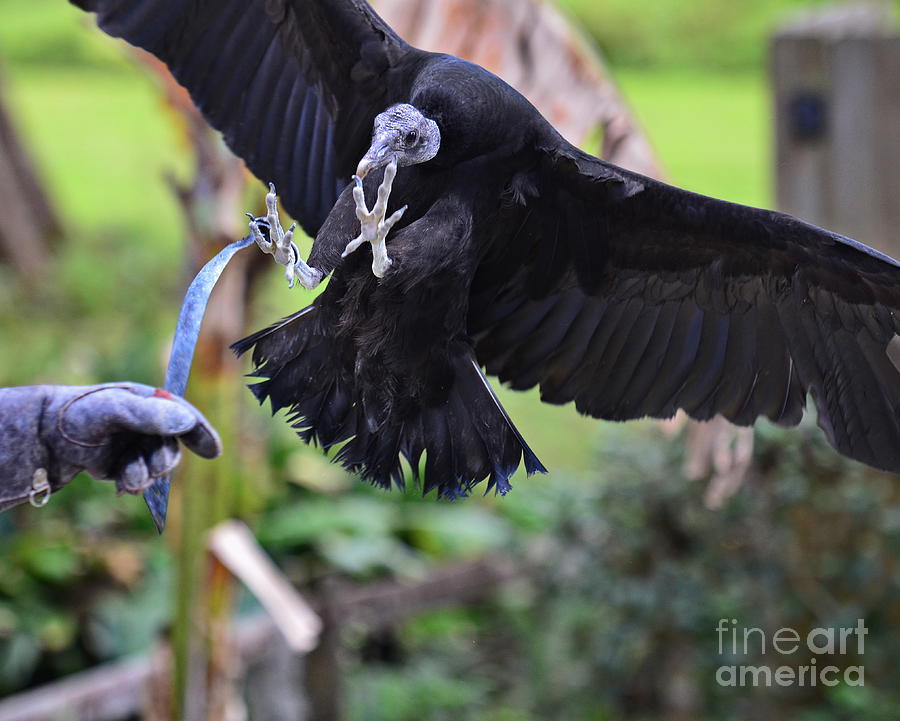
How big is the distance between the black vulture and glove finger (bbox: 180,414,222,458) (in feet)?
0.88

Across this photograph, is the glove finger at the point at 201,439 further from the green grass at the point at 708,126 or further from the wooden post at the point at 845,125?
the green grass at the point at 708,126

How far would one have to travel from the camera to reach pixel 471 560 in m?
5.30

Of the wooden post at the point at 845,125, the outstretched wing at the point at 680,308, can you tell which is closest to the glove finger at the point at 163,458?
the outstretched wing at the point at 680,308

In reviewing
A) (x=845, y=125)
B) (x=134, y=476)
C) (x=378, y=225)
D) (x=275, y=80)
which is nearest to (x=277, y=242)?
(x=378, y=225)

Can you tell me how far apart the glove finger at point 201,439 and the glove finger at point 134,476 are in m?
0.07

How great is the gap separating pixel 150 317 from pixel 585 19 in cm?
554

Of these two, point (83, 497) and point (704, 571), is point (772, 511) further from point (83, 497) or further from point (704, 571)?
point (83, 497)

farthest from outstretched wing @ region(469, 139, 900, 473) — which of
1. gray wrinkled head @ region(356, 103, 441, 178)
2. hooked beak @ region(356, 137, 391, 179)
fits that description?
hooked beak @ region(356, 137, 391, 179)

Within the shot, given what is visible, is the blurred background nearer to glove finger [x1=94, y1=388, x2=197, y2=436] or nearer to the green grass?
glove finger [x1=94, y1=388, x2=197, y2=436]

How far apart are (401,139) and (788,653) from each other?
9.98ft

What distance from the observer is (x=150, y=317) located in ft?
26.4

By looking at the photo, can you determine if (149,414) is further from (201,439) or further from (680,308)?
(680,308)

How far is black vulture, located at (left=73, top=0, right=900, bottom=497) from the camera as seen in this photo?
2.01m

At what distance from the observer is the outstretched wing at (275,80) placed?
2.32m
